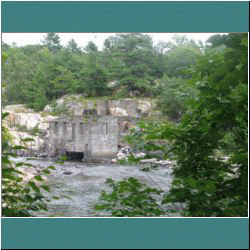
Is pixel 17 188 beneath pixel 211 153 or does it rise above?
beneath

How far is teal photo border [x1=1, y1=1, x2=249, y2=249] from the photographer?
2094mm

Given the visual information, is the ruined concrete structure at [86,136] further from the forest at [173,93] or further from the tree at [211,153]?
the tree at [211,153]

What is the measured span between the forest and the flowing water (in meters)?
0.22

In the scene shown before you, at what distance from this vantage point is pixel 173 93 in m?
2.47

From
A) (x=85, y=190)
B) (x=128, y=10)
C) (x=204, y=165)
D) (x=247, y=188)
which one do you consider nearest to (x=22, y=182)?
(x=85, y=190)

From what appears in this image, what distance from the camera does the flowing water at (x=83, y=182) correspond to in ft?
7.24

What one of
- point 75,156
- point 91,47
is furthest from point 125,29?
point 75,156

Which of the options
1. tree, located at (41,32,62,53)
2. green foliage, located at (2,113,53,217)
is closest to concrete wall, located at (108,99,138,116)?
tree, located at (41,32,62,53)

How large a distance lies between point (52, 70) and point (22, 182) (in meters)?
1.29

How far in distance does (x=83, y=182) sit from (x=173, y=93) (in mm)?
1024

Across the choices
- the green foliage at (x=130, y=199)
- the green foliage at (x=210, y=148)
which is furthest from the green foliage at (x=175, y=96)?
the green foliage at (x=130, y=199)

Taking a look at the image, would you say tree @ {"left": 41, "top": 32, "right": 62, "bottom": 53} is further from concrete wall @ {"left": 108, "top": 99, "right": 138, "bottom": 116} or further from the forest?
concrete wall @ {"left": 108, "top": 99, "right": 138, "bottom": 116}

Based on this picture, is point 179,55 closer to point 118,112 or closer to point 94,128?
point 118,112

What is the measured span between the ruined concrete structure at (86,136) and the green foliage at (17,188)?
0.78 metres
